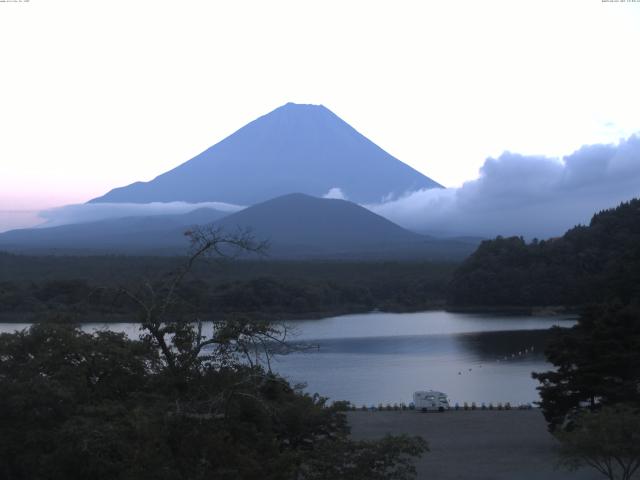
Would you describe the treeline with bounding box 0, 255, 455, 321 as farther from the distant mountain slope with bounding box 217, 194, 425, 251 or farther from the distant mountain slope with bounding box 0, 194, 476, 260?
the distant mountain slope with bounding box 217, 194, 425, 251

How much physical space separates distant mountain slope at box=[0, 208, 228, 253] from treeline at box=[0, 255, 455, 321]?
33.7 meters

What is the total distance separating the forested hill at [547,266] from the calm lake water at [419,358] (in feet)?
14.4

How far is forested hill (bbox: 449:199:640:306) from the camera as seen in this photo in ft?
129

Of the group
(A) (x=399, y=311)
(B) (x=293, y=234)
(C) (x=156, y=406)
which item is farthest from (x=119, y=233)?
(C) (x=156, y=406)

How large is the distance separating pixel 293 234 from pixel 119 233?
926 inches

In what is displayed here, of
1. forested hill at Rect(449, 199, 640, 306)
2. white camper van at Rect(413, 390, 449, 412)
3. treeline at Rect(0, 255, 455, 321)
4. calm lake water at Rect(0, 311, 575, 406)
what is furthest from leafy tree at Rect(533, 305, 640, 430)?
forested hill at Rect(449, 199, 640, 306)

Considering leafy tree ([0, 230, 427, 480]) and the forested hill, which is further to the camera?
the forested hill

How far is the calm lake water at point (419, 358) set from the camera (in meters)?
17.8

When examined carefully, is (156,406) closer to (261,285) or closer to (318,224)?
(261,285)

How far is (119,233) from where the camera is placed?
103m

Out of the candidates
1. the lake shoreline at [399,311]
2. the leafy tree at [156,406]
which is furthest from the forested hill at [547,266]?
the leafy tree at [156,406]

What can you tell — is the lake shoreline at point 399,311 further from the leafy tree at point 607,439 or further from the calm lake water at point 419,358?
the leafy tree at point 607,439

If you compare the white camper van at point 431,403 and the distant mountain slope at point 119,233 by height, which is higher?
the distant mountain slope at point 119,233

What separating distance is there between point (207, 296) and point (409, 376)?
16274mm
